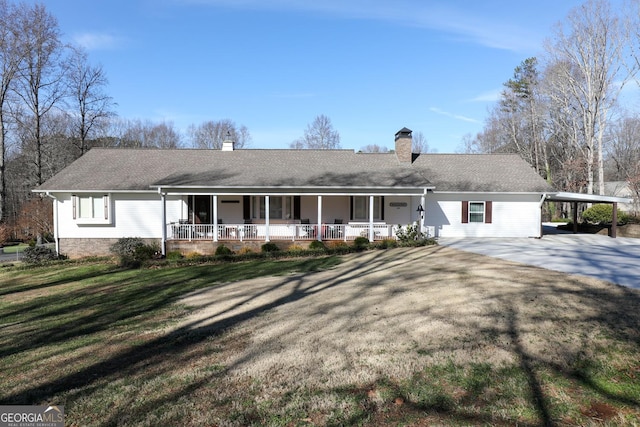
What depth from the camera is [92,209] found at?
17.8m

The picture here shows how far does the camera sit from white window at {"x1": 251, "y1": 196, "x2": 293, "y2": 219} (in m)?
18.8

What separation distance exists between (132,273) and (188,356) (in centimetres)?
917

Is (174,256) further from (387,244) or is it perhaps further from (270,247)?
(387,244)

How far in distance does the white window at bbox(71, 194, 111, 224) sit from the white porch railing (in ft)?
10.9

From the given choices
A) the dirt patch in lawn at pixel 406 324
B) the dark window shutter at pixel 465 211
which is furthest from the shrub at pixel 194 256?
the dark window shutter at pixel 465 211

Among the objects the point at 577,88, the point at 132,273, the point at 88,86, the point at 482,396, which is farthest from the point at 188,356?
the point at 577,88

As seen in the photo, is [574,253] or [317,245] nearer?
[574,253]

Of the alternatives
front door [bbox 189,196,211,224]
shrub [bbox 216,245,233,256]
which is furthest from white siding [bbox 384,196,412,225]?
front door [bbox 189,196,211,224]

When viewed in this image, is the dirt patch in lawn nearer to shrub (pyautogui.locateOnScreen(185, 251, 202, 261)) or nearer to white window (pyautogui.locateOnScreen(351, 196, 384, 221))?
shrub (pyautogui.locateOnScreen(185, 251, 202, 261))

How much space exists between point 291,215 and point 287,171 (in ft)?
7.45

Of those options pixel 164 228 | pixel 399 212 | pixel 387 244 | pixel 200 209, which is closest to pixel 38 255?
pixel 164 228

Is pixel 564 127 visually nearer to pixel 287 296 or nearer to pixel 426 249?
pixel 426 249

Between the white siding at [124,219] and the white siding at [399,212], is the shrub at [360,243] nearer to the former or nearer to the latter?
the white siding at [399,212]

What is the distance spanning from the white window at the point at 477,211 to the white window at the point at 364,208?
4710 millimetres
